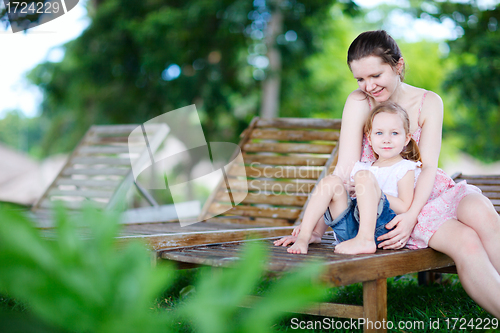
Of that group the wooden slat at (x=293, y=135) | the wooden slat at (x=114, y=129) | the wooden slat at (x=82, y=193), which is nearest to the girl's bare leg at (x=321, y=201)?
the wooden slat at (x=293, y=135)

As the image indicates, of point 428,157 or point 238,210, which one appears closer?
point 428,157

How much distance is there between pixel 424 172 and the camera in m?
2.30

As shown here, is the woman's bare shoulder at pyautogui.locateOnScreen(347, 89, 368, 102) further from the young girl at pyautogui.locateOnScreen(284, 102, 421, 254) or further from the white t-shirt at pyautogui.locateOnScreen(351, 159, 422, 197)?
the white t-shirt at pyautogui.locateOnScreen(351, 159, 422, 197)

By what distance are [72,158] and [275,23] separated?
496 cm

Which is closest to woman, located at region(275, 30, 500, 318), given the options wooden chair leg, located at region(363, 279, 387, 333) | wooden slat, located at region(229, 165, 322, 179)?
wooden chair leg, located at region(363, 279, 387, 333)

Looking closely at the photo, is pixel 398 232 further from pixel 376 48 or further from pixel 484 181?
pixel 484 181

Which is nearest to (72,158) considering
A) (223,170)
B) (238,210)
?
(223,170)

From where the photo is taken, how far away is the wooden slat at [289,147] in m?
4.23

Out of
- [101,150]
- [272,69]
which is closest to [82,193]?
[101,150]

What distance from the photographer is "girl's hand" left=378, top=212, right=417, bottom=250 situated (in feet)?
7.03

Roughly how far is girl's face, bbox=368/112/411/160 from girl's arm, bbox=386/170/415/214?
0.14 metres

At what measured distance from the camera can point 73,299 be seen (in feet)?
2.71

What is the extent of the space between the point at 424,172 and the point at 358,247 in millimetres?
579

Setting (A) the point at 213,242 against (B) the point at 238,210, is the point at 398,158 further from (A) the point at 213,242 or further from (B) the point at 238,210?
(B) the point at 238,210
